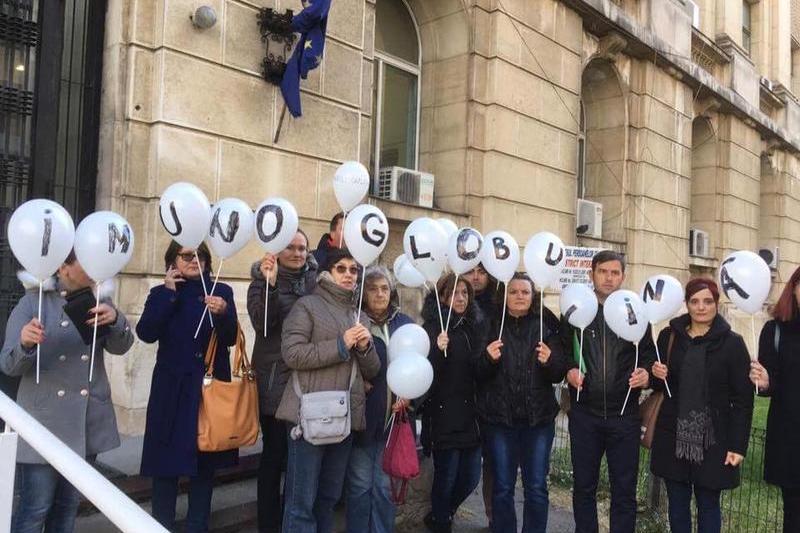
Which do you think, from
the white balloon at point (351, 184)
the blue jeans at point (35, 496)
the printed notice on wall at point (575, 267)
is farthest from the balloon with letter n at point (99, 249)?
the printed notice on wall at point (575, 267)

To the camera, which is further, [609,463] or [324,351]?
[609,463]

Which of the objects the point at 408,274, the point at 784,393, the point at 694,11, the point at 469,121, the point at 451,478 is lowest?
the point at 451,478

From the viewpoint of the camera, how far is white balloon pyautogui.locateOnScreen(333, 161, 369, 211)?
435 cm

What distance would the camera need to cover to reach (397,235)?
7.83 m

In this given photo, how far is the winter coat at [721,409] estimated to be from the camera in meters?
3.43

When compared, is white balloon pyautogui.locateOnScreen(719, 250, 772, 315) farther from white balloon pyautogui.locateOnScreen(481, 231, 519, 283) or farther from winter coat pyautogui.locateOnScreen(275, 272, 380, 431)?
winter coat pyautogui.locateOnScreen(275, 272, 380, 431)

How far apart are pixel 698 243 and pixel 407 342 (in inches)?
484

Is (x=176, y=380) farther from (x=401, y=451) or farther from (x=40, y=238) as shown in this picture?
(x=401, y=451)

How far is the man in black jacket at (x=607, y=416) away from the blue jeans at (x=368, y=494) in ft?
3.98

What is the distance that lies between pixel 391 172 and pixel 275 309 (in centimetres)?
469

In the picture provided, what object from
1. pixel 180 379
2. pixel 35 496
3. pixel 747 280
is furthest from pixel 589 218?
pixel 35 496

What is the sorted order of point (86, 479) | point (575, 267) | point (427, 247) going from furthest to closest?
point (575, 267), point (427, 247), point (86, 479)

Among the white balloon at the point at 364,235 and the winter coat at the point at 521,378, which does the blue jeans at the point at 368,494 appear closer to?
the winter coat at the point at 521,378

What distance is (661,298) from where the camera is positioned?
3883 millimetres
